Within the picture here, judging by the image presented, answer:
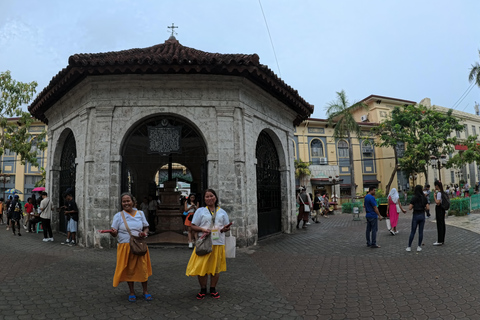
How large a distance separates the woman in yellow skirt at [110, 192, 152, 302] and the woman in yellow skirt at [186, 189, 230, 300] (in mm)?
626

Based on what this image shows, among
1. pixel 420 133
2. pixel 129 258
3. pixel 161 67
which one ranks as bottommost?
pixel 129 258

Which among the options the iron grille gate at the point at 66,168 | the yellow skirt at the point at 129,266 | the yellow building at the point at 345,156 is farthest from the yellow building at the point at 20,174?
the yellow skirt at the point at 129,266

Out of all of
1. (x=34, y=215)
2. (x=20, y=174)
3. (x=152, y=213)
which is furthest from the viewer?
(x=20, y=174)

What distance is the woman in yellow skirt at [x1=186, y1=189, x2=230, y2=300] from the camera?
4.40 meters

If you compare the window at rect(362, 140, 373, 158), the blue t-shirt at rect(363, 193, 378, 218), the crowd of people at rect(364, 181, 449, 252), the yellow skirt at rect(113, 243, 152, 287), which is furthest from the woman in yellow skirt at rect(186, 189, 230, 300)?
the window at rect(362, 140, 373, 158)

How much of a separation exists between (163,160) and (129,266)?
11.8m

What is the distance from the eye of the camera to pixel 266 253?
782cm

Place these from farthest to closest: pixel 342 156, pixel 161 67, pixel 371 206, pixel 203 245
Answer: pixel 342 156, pixel 371 206, pixel 161 67, pixel 203 245

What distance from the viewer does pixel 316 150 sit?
33625 millimetres

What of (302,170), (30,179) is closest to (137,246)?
(302,170)

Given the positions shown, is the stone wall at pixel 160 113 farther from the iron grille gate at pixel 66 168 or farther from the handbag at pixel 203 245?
the handbag at pixel 203 245

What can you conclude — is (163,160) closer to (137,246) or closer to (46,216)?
(46,216)

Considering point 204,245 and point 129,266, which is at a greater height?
point 204,245

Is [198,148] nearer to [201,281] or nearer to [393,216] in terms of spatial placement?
[393,216]
